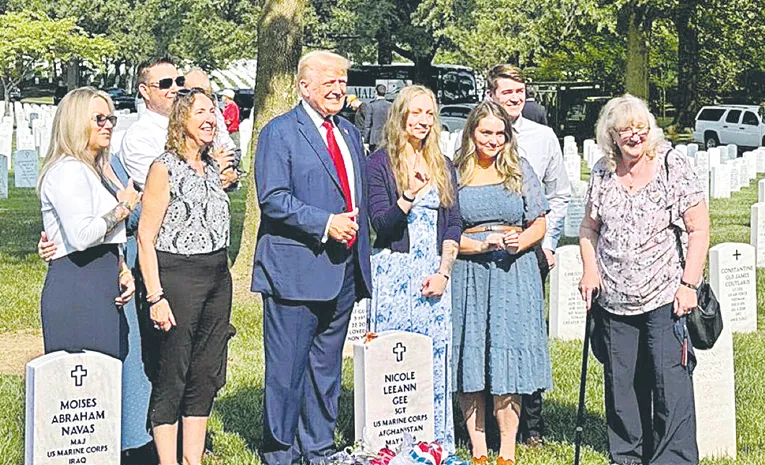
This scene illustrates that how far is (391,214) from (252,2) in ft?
149

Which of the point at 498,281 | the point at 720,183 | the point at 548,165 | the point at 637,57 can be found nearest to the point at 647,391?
the point at 498,281

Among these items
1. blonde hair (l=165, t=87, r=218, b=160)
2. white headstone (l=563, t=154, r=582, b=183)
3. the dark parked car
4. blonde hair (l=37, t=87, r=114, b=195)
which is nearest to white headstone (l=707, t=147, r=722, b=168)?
white headstone (l=563, t=154, r=582, b=183)

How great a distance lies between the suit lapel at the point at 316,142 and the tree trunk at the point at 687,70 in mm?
40292

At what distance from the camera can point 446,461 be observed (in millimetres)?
6129

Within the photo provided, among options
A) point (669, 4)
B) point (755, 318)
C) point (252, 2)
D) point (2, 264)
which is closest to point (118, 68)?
point (252, 2)

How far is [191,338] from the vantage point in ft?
20.9

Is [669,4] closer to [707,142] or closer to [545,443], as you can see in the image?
[707,142]

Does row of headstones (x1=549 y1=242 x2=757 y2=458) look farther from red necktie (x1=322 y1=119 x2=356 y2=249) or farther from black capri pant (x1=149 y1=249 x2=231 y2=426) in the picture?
black capri pant (x1=149 y1=249 x2=231 y2=426)

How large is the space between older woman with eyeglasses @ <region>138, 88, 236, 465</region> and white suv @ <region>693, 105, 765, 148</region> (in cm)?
3485

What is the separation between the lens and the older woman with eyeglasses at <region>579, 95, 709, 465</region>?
6.41 metres

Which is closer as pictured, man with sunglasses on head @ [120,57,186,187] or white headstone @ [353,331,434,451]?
white headstone @ [353,331,434,451]

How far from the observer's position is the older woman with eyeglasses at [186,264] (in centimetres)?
618

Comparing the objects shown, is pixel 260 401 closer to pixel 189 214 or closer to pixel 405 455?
pixel 189 214

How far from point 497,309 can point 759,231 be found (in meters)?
8.53
